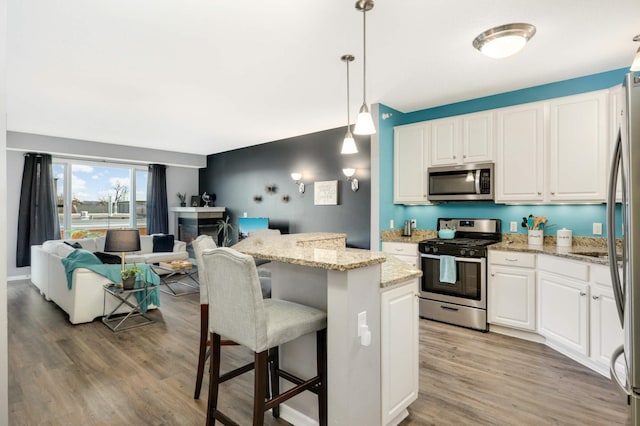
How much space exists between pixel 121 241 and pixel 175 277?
2670mm

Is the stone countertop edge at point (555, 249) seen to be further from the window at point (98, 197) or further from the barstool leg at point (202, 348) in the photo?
the window at point (98, 197)

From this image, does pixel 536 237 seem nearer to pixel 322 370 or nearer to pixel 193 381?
pixel 322 370

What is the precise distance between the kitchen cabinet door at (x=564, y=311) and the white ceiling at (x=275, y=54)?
1984mm

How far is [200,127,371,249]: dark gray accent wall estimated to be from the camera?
195 inches

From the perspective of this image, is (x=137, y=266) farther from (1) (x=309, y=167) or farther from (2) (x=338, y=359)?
(2) (x=338, y=359)

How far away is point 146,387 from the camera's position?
2.50 metres

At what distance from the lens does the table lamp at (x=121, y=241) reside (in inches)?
143

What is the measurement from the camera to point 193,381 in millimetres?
2605

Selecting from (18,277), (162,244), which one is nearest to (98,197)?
(162,244)

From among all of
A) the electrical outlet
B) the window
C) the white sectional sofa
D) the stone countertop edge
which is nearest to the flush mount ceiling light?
the stone countertop edge

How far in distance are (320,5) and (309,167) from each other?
3.59 metres

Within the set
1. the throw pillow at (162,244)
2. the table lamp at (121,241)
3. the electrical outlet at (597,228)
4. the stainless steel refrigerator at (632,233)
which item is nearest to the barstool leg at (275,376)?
the stainless steel refrigerator at (632,233)

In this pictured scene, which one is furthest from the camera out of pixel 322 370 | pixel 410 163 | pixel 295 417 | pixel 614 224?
pixel 410 163

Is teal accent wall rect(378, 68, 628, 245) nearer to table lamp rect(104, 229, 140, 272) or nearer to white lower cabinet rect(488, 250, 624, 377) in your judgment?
white lower cabinet rect(488, 250, 624, 377)
